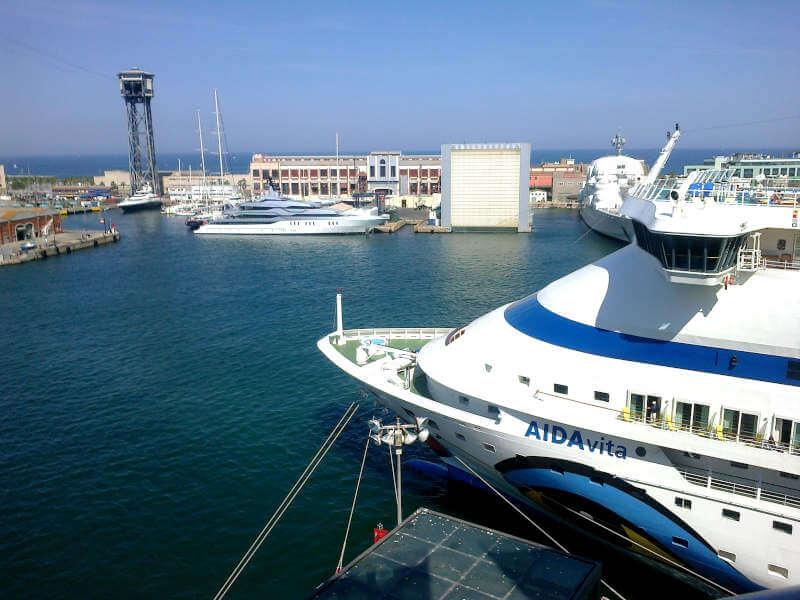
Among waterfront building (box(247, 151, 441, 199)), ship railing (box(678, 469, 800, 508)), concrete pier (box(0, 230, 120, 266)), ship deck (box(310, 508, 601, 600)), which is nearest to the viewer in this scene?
ship deck (box(310, 508, 601, 600))

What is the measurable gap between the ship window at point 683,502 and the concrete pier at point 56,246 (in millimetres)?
64896

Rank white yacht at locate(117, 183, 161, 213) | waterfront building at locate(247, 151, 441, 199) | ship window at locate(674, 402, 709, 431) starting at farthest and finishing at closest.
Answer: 1. waterfront building at locate(247, 151, 441, 199)
2. white yacht at locate(117, 183, 161, 213)
3. ship window at locate(674, 402, 709, 431)

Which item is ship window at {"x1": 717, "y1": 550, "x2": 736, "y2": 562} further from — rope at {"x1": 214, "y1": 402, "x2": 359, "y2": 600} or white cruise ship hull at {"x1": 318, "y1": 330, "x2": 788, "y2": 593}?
rope at {"x1": 214, "y1": 402, "x2": 359, "y2": 600}

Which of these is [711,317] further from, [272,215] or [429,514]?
[272,215]

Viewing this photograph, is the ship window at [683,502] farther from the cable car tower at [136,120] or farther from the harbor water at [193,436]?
the cable car tower at [136,120]

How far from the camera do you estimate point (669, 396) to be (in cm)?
1373

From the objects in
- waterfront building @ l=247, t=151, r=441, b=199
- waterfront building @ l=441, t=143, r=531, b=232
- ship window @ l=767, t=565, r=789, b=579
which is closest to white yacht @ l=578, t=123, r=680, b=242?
waterfront building @ l=441, t=143, r=531, b=232

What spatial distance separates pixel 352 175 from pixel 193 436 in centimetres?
10755

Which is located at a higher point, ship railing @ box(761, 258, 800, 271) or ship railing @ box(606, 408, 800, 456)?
ship railing @ box(761, 258, 800, 271)

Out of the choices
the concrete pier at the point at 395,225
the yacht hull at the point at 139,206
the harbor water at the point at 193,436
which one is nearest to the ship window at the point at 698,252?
the harbor water at the point at 193,436

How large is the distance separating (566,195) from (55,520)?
12080 cm

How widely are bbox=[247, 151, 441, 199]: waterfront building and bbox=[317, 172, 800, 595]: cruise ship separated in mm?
107318

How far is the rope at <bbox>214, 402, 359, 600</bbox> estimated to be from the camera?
15258mm

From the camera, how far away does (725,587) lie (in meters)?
13.5
